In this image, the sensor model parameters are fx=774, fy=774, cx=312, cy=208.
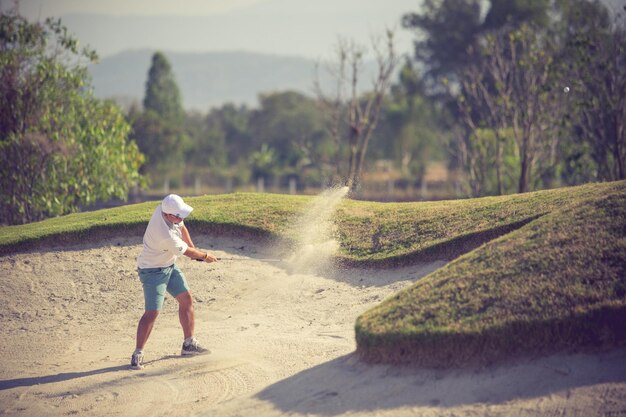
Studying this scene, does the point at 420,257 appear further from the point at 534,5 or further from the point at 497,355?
the point at 534,5

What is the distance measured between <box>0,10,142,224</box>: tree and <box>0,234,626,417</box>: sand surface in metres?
10.2

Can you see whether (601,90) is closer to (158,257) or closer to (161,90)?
(158,257)

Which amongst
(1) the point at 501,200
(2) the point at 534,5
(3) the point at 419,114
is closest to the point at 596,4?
(2) the point at 534,5

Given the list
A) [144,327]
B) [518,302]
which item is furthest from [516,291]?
[144,327]

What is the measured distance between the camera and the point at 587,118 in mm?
30766

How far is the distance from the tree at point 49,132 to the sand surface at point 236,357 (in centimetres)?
1022

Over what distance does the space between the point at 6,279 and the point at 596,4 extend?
1711 inches

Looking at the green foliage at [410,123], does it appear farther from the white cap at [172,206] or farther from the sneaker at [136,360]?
the sneaker at [136,360]

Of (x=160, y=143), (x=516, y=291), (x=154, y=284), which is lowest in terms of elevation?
(x=154, y=284)

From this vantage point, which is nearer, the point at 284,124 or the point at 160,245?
the point at 160,245

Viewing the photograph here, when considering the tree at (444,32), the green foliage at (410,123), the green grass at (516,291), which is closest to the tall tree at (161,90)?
the green foliage at (410,123)

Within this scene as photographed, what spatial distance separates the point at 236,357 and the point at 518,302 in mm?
4521

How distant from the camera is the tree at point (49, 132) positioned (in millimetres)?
25859

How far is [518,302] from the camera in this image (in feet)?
30.2
